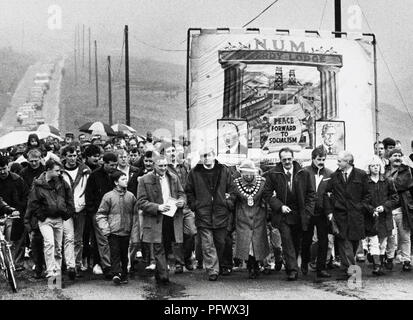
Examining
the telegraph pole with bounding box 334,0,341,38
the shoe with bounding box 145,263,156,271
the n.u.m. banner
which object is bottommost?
the shoe with bounding box 145,263,156,271

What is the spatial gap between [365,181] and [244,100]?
4166 millimetres

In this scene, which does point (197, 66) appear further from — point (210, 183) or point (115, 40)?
point (115, 40)

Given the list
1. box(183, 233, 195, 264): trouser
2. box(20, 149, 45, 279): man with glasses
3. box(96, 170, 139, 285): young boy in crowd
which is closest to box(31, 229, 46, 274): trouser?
box(20, 149, 45, 279): man with glasses

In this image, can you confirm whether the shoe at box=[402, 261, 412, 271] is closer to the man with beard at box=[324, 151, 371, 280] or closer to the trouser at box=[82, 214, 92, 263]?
the man with beard at box=[324, 151, 371, 280]

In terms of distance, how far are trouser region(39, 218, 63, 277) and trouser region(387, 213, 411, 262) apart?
502 cm

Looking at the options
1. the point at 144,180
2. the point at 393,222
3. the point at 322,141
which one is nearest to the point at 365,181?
the point at 393,222

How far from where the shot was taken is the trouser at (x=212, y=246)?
8.97 m

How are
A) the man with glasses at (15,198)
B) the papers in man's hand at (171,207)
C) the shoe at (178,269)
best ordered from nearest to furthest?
the papers in man's hand at (171,207), the man with glasses at (15,198), the shoe at (178,269)

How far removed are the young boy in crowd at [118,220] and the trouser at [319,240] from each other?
8.32 ft

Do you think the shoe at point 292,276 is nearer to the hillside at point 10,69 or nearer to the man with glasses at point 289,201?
the man with glasses at point 289,201

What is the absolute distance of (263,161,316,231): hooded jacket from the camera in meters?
8.92

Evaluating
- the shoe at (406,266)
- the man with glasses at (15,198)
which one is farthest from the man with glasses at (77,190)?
the shoe at (406,266)
